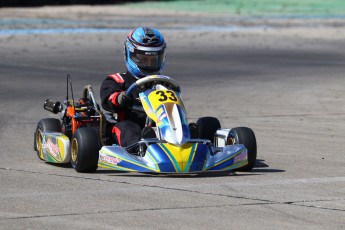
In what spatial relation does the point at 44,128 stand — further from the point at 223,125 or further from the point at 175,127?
the point at 223,125

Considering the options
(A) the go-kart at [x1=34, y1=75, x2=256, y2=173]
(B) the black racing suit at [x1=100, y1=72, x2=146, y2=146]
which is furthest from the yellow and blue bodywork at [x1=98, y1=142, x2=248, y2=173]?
(B) the black racing suit at [x1=100, y1=72, x2=146, y2=146]

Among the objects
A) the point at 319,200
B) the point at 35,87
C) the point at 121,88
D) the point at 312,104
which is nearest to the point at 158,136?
the point at 121,88

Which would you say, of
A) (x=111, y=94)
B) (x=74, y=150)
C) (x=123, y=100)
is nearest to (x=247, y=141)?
(x=123, y=100)

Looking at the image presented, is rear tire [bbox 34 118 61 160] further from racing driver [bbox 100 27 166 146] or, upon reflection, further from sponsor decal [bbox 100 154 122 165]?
sponsor decal [bbox 100 154 122 165]

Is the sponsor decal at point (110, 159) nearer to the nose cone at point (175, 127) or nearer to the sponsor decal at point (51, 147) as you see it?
the nose cone at point (175, 127)

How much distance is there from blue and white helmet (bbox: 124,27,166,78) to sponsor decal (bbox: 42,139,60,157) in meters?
1.01

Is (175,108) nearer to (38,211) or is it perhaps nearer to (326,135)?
(38,211)

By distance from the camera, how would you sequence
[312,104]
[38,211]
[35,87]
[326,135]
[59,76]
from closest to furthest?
[38,211], [326,135], [312,104], [35,87], [59,76]

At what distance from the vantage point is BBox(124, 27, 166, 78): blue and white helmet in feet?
28.4

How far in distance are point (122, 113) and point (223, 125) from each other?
2.73 metres

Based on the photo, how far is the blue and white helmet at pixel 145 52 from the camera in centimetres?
865

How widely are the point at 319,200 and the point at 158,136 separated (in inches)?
64.0

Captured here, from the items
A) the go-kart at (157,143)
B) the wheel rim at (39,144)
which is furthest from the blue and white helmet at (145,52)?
the wheel rim at (39,144)

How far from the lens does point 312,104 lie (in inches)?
521
